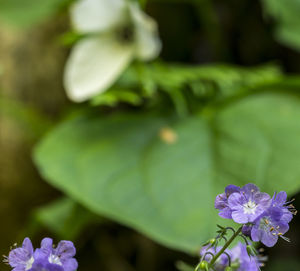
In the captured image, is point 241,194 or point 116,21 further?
point 116,21

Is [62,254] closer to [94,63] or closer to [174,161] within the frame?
[174,161]

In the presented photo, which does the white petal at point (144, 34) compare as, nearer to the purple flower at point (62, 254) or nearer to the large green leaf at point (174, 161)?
the large green leaf at point (174, 161)

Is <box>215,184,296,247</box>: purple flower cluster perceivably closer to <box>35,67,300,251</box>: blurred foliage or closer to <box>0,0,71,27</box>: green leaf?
<box>35,67,300,251</box>: blurred foliage

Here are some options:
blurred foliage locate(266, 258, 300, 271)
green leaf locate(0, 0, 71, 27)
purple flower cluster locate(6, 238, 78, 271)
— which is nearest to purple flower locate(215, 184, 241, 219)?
purple flower cluster locate(6, 238, 78, 271)

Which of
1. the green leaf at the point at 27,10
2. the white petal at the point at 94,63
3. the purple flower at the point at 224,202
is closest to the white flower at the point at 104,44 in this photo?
the white petal at the point at 94,63

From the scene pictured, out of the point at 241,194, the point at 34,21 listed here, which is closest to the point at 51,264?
the point at 241,194

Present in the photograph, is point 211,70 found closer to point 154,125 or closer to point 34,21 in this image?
point 154,125
